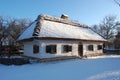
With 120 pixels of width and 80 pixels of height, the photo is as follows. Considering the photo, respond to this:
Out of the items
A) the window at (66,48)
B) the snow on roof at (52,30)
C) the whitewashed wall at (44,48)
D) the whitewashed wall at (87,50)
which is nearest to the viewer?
the whitewashed wall at (44,48)

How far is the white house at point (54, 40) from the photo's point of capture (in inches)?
742

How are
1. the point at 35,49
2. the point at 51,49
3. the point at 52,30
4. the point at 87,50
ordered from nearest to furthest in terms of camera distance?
the point at 51,49, the point at 35,49, the point at 52,30, the point at 87,50

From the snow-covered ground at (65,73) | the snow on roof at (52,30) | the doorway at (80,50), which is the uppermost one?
the snow on roof at (52,30)

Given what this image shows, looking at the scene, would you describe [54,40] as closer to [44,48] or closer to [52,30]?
[52,30]

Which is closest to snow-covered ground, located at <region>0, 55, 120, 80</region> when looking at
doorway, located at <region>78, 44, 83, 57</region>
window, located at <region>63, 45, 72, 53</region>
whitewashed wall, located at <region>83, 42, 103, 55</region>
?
window, located at <region>63, 45, 72, 53</region>

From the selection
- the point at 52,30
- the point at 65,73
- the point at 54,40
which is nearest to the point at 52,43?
the point at 54,40

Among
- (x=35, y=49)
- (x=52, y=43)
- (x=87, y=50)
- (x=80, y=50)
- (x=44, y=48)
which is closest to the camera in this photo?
(x=44, y=48)

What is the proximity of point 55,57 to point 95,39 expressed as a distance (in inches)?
347

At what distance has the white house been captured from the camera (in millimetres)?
18844

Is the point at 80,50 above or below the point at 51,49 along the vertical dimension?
below

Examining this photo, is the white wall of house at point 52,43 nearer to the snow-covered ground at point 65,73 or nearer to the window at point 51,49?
the window at point 51,49

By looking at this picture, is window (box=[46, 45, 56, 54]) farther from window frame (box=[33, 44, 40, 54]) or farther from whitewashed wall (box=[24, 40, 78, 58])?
window frame (box=[33, 44, 40, 54])

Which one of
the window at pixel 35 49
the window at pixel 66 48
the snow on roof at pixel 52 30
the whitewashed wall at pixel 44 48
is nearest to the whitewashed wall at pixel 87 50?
the snow on roof at pixel 52 30

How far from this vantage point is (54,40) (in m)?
20.0
